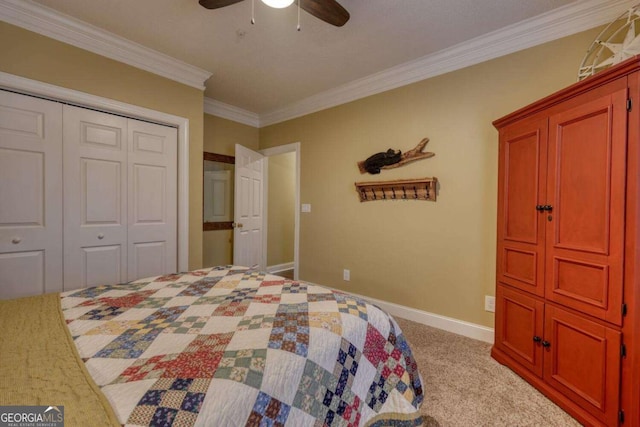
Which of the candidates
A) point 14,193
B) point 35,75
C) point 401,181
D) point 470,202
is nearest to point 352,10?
point 401,181

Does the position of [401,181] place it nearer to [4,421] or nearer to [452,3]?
[452,3]

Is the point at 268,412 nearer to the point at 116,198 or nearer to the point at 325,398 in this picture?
the point at 325,398

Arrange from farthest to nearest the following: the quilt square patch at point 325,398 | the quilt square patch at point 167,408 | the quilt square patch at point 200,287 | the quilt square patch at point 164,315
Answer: the quilt square patch at point 200,287
the quilt square patch at point 164,315
the quilt square patch at point 325,398
the quilt square patch at point 167,408

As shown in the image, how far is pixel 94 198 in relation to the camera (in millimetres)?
2408

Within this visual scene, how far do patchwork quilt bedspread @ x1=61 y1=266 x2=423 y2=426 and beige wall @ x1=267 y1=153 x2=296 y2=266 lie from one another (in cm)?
331

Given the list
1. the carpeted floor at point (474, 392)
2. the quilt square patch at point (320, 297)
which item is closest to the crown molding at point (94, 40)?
the quilt square patch at point (320, 297)

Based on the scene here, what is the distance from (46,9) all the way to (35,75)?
0.48 metres

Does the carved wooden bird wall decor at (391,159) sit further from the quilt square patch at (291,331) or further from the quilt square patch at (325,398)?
the quilt square patch at (325,398)

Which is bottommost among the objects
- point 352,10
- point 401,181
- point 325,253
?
point 325,253

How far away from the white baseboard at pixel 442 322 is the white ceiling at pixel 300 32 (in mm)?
2470

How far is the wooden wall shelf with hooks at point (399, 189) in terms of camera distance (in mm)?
2691

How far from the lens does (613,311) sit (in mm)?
1349

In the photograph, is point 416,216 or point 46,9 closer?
point 46,9

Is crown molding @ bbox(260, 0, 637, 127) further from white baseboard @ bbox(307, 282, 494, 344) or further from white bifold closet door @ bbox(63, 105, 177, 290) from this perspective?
white baseboard @ bbox(307, 282, 494, 344)
